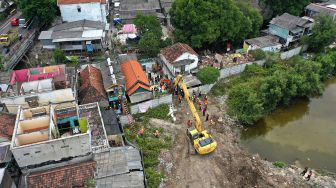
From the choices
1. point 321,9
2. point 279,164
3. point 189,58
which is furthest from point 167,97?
point 321,9

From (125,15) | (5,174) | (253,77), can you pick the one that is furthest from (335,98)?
(5,174)

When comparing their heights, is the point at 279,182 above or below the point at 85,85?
below

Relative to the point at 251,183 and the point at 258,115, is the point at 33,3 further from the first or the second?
the point at 251,183

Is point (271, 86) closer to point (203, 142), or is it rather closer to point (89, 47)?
point (203, 142)

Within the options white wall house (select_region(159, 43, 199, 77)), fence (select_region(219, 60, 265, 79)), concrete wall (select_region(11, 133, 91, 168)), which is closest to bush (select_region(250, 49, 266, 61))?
fence (select_region(219, 60, 265, 79))

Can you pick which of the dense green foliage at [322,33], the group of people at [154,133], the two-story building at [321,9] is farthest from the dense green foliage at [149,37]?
the two-story building at [321,9]

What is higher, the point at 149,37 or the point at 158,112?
the point at 149,37
